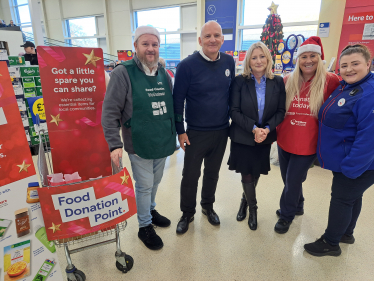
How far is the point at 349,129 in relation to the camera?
4.90 ft

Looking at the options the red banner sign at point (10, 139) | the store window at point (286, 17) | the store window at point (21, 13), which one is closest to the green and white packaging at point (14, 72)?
the red banner sign at point (10, 139)

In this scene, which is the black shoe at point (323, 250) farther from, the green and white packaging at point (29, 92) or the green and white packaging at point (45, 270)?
the green and white packaging at point (29, 92)

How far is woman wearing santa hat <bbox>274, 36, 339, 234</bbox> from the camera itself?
169 cm

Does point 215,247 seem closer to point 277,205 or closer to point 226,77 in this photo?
point 277,205

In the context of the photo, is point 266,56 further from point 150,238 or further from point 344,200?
point 150,238

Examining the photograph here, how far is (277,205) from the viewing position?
2484mm

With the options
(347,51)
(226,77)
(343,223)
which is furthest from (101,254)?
(347,51)

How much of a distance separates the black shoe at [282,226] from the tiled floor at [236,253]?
0.04 m

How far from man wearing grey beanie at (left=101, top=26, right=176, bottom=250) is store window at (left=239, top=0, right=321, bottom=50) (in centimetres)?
720

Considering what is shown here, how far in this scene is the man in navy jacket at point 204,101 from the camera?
176cm

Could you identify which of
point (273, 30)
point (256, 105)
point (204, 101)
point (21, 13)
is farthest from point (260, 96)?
point (21, 13)

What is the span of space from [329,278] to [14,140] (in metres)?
2.25

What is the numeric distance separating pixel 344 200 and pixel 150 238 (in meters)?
1.52

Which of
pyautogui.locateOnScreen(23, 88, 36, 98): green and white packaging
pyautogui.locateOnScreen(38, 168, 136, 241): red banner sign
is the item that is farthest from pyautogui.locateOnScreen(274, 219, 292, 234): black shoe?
pyautogui.locateOnScreen(23, 88, 36, 98): green and white packaging
